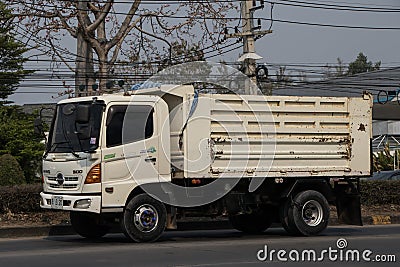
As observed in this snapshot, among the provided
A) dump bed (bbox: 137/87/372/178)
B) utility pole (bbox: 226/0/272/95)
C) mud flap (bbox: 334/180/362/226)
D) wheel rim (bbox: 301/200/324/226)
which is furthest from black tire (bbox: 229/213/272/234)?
utility pole (bbox: 226/0/272/95)

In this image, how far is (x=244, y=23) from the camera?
81.7 ft

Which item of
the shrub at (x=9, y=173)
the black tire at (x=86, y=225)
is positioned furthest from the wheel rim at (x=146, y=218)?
the shrub at (x=9, y=173)

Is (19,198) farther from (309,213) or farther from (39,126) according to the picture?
(309,213)

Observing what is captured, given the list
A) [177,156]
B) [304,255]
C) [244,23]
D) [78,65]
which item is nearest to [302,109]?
[177,156]

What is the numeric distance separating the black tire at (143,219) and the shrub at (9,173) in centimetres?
735

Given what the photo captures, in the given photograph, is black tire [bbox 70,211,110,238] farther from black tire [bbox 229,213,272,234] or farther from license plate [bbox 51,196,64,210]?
black tire [bbox 229,213,272,234]

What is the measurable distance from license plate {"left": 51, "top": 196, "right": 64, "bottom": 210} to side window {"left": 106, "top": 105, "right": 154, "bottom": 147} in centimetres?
131

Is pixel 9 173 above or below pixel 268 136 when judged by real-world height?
below

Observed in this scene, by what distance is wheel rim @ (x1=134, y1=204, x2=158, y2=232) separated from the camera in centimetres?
1392

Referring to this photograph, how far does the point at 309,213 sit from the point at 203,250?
134 inches

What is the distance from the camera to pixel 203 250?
1285 cm

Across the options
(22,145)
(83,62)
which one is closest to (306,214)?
(83,62)

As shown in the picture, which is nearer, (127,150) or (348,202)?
(127,150)

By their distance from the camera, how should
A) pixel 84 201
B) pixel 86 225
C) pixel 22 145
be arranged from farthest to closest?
pixel 22 145 < pixel 86 225 < pixel 84 201
